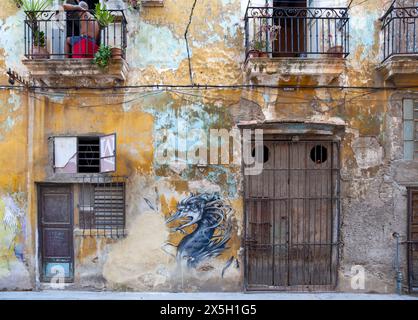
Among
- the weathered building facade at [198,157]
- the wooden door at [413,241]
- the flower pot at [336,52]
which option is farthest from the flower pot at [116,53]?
the wooden door at [413,241]

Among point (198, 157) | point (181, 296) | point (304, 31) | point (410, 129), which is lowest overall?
point (181, 296)

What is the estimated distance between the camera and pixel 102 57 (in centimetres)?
620

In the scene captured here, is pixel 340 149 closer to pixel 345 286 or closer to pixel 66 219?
pixel 345 286

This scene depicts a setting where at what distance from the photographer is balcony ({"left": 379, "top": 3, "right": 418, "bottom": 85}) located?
6277 mm

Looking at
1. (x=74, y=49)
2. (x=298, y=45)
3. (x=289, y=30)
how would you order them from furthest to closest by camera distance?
1. (x=289, y=30)
2. (x=298, y=45)
3. (x=74, y=49)

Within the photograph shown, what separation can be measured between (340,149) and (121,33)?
4574 millimetres

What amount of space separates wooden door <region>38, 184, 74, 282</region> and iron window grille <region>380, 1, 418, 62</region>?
21.2 ft

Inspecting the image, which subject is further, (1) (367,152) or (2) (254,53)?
(1) (367,152)

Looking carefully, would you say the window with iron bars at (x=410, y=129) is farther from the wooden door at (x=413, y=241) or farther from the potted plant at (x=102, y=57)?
the potted plant at (x=102, y=57)

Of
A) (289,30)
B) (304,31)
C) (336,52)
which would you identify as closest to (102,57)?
(289,30)

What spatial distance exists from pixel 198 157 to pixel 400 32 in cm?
440

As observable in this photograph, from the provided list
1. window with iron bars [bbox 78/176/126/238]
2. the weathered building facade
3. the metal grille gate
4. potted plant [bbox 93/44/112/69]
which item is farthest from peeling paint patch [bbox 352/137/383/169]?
potted plant [bbox 93/44/112/69]

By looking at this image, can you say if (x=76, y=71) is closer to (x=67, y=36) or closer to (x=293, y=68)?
(x=67, y=36)

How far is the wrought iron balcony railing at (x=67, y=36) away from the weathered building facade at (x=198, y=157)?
0.18 ft
